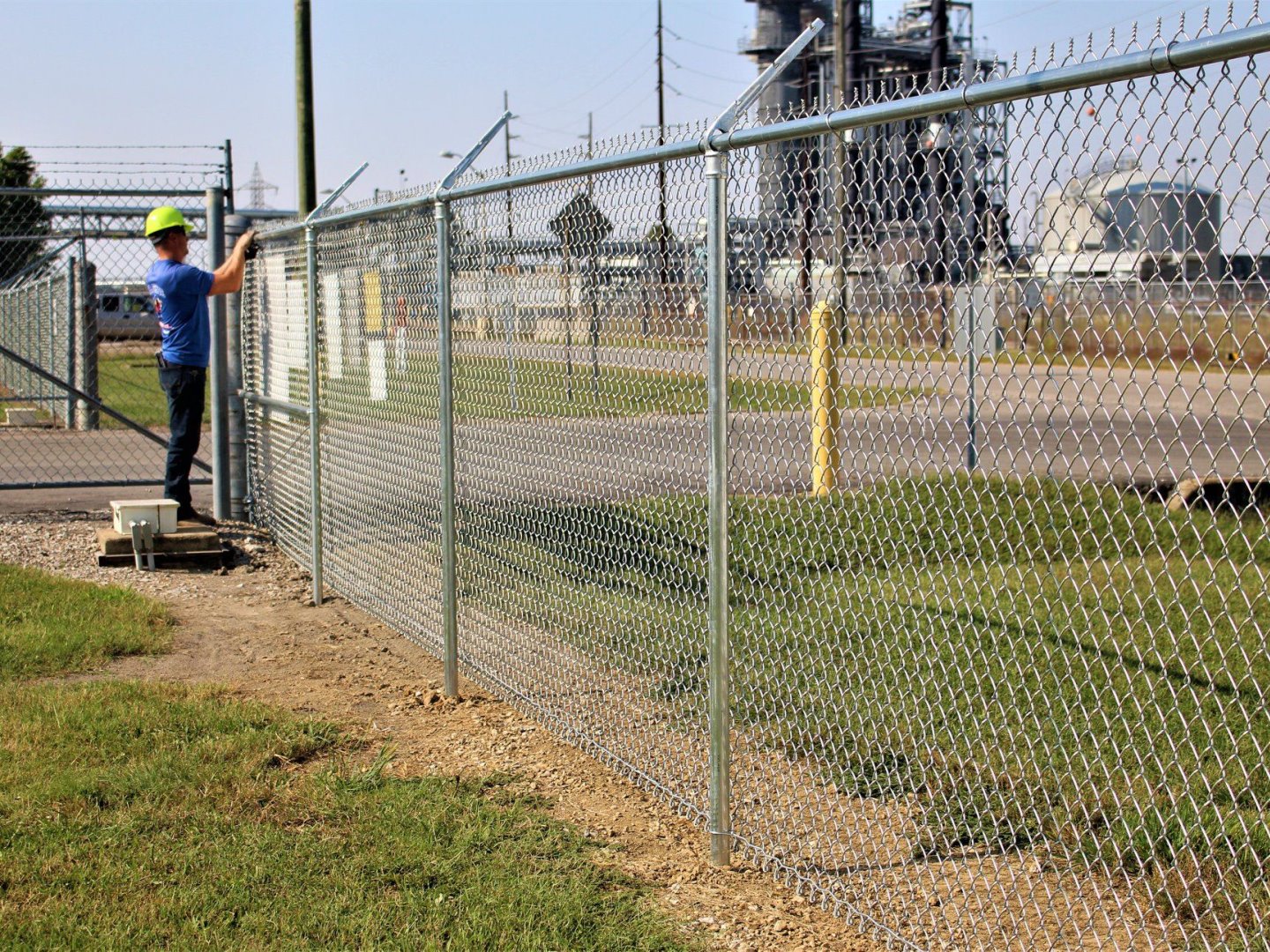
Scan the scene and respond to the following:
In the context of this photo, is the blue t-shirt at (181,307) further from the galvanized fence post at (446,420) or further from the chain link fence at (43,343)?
the chain link fence at (43,343)

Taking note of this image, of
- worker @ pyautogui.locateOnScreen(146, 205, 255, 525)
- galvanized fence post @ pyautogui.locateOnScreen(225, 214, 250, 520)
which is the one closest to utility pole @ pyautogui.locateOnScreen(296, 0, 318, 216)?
galvanized fence post @ pyautogui.locateOnScreen(225, 214, 250, 520)

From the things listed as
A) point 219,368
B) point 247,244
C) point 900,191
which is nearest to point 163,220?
point 247,244

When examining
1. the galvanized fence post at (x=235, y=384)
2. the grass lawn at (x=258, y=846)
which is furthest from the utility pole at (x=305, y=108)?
the grass lawn at (x=258, y=846)

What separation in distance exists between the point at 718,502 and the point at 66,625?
14.9 feet

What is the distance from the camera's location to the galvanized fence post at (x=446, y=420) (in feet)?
20.0

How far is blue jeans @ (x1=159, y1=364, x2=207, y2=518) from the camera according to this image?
959 cm

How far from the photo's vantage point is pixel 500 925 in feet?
12.6

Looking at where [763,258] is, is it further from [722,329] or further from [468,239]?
[468,239]

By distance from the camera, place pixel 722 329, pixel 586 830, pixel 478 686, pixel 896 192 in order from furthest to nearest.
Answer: pixel 478 686 < pixel 586 830 < pixel 722 329 < pixel 896 192

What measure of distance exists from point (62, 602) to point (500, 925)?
4852 millimetres

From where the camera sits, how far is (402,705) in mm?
6199

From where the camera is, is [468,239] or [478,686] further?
[478,686]

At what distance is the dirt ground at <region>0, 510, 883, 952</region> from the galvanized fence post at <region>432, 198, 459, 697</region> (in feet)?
1.49

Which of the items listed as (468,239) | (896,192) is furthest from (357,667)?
(896,192)
